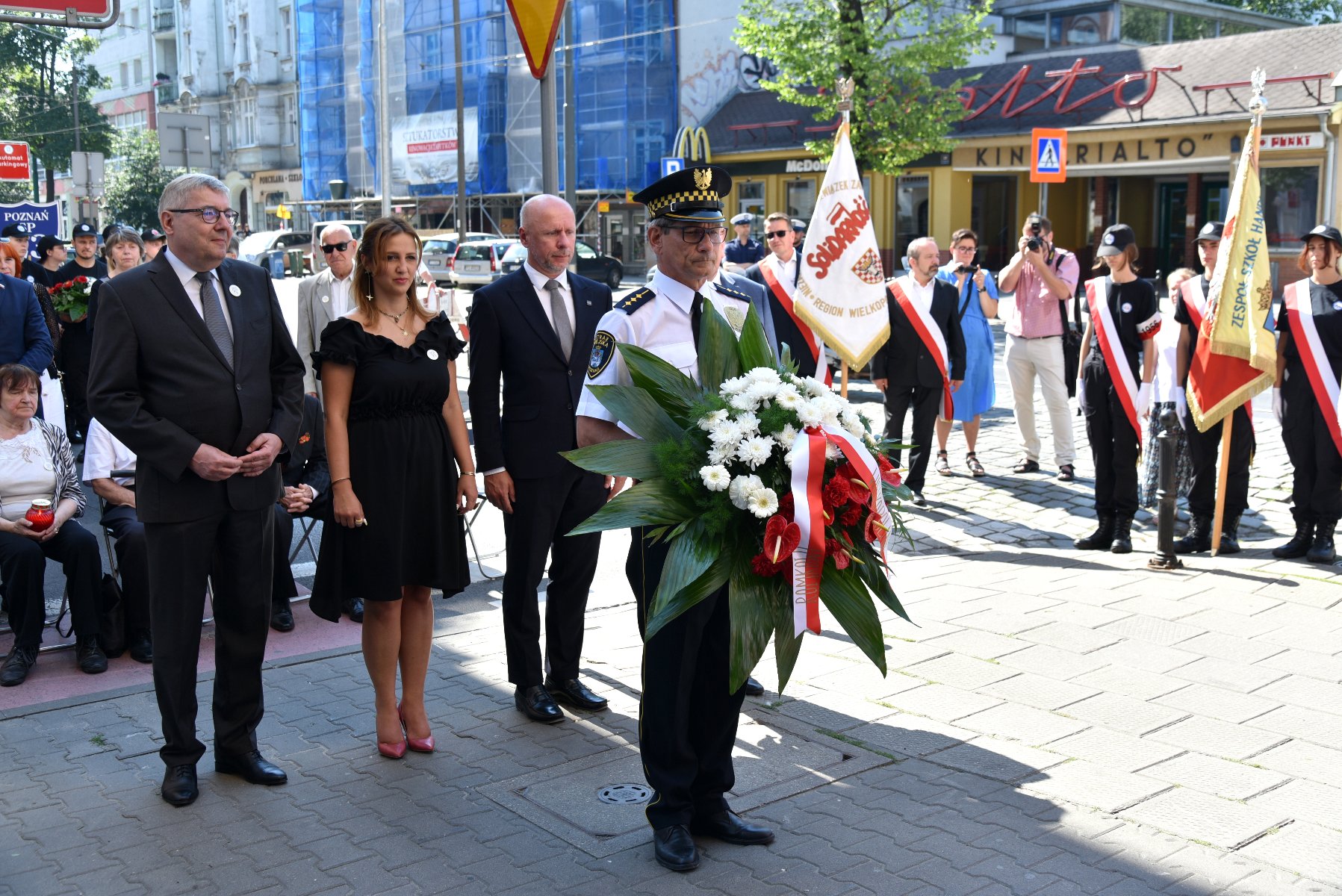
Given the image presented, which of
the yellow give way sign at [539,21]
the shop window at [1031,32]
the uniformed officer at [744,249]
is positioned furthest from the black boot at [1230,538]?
the shop window at [1031,32]

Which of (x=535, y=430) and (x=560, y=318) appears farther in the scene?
(x=560, y=318)

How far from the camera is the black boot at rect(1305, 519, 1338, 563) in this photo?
7.78 meters

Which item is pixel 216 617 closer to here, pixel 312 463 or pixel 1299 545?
pixel 312 463

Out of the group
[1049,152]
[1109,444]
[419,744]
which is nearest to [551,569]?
[419,744]

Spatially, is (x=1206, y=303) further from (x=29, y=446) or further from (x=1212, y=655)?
(x=29, y=446)

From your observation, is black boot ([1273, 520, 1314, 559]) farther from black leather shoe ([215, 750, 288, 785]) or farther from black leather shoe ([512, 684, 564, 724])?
black leather shoe ([215, 750, 288, 785])

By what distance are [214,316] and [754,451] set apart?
6.75 feet

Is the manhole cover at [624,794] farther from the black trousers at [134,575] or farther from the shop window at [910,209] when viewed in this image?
the shop window at [910,209]

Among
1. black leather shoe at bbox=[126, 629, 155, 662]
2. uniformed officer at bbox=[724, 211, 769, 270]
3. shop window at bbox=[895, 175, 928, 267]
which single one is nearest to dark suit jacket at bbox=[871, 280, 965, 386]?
uniformed officer at bbox=[724, 211, 769, 270]

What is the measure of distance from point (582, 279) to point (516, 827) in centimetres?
235

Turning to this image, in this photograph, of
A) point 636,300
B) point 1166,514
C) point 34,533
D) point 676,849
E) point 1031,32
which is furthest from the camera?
point 1031,32

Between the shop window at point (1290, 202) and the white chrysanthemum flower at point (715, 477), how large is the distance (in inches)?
1130

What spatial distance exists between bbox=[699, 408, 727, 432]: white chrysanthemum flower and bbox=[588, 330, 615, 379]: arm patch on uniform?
590 millimetres

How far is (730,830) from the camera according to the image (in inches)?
164
